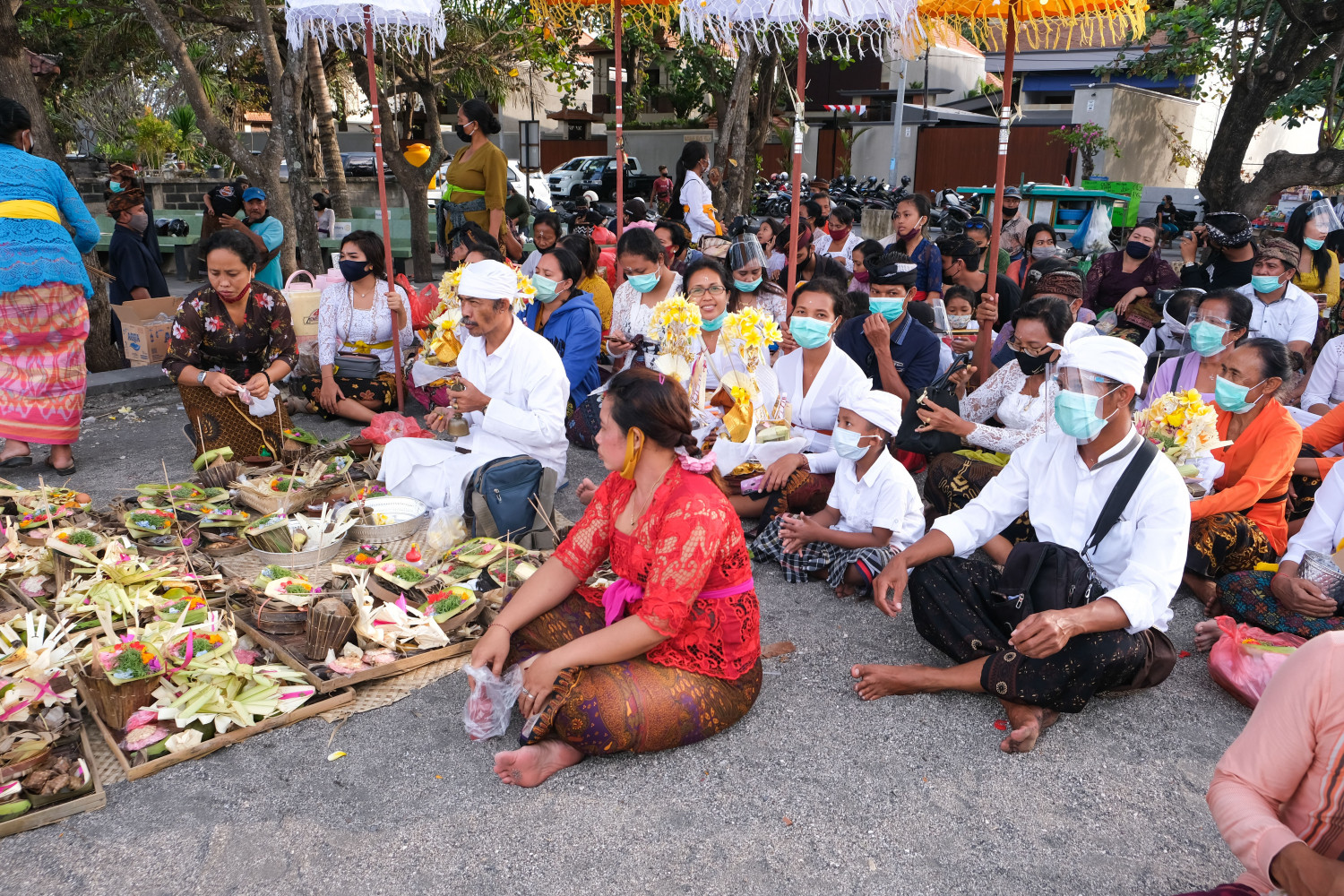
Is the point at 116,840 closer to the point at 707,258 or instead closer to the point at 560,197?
the point at 707,258

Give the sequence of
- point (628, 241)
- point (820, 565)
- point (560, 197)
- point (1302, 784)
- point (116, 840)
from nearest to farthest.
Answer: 1. point (1302, 784)
2. point (116, 840)
3. point (820, 565)
4. point (628, 241)
5. point (560, 197)

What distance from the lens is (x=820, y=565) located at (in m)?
4.22

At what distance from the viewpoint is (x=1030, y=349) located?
456cm

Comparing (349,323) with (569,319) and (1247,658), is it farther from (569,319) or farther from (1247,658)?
(1247,658)

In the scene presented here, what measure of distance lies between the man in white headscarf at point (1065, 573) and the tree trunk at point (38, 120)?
19.6 ft

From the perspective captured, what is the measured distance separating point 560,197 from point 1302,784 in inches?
930

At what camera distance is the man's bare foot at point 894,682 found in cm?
326

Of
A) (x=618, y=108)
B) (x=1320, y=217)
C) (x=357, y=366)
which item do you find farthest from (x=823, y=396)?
(x=1320, y=217)

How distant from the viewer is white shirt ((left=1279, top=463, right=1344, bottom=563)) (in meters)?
3.40

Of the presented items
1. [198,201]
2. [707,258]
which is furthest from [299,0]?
[198,201]

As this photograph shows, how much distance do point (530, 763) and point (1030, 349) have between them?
3124 millimetres

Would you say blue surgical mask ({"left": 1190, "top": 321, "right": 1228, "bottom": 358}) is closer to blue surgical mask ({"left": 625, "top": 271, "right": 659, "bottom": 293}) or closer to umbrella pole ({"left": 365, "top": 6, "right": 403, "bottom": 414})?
umbrella pole ({"left": 365, "top": 6, "right": 403, "bottom": 414})

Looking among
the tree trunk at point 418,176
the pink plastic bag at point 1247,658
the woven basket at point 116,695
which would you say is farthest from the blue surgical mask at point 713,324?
the tree trunk at point 418,176

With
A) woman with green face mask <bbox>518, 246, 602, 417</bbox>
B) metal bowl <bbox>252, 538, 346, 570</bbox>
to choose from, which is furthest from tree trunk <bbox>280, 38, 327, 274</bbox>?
metal bowl <bbox>252, 538, 346, 570</bbox>
